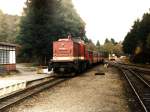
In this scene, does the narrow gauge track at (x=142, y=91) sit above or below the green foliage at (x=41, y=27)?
below

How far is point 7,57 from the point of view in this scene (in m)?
35.9

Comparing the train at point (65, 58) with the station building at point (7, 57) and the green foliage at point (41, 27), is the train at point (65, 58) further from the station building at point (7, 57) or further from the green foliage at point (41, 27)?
the green foliage at point (41, 27)

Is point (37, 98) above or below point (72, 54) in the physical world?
below

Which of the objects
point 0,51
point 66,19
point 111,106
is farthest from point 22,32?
point 111,106

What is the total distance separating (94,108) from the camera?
12.8 m

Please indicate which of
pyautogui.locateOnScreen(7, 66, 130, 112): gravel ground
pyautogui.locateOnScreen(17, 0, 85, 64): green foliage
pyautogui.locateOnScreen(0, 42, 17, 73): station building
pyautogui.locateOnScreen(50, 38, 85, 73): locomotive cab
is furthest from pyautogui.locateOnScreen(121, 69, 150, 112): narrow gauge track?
pyautogui.locateOnScreen(17, 0, 85, 64): green foliage

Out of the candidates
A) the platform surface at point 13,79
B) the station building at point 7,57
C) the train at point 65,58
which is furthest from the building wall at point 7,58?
the train at point 65,58

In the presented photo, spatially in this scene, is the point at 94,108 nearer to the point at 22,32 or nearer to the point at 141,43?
the point at 22,32

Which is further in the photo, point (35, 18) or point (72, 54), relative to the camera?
point (35, 18)

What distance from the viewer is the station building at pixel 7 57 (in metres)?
34.2

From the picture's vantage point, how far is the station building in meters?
34.2

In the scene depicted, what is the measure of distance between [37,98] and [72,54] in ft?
50.6

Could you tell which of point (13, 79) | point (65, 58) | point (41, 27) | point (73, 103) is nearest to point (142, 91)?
point (73, 103)

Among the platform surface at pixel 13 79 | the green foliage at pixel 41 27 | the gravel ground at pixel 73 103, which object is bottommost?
the gravel ground at pixel 73 103
